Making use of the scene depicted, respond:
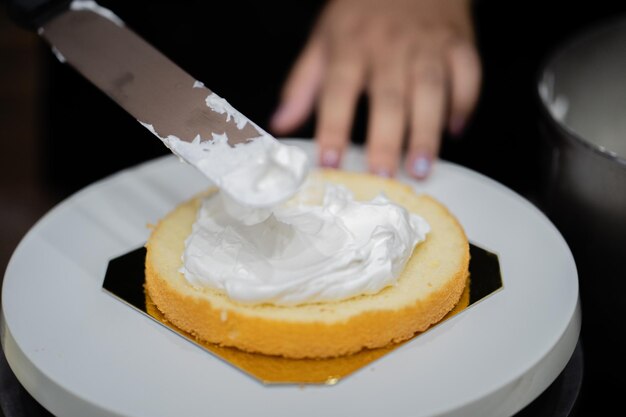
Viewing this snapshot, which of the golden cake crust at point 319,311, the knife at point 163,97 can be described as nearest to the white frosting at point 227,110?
the knife at point 163,97

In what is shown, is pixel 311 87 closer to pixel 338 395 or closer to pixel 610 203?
pixel 610 203

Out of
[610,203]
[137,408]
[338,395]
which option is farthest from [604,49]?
[137,408]

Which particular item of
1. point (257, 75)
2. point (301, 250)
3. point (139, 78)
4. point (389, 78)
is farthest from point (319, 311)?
point (257, 75)

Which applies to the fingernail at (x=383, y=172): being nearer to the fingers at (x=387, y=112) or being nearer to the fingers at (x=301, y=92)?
the fingers at (x=387, y=112)

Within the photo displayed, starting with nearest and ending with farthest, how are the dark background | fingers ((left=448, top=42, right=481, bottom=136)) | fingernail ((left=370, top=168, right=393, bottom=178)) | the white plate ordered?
the white plate
fingernail ((left=370, top=168, right=393, bottom=178))
fingers ((left=448, top=42, right=481, bottom=136))
the dark background

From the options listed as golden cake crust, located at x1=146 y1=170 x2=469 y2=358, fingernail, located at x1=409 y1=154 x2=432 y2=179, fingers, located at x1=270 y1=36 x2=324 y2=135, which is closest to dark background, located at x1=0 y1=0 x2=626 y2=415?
fingers, located at x1=270 y1=36 x2=324 y2=135

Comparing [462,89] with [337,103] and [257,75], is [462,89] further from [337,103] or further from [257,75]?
[257,75]

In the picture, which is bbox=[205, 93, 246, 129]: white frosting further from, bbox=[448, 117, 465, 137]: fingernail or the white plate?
bbox=[448, 117, 465, 137]: fingernail
